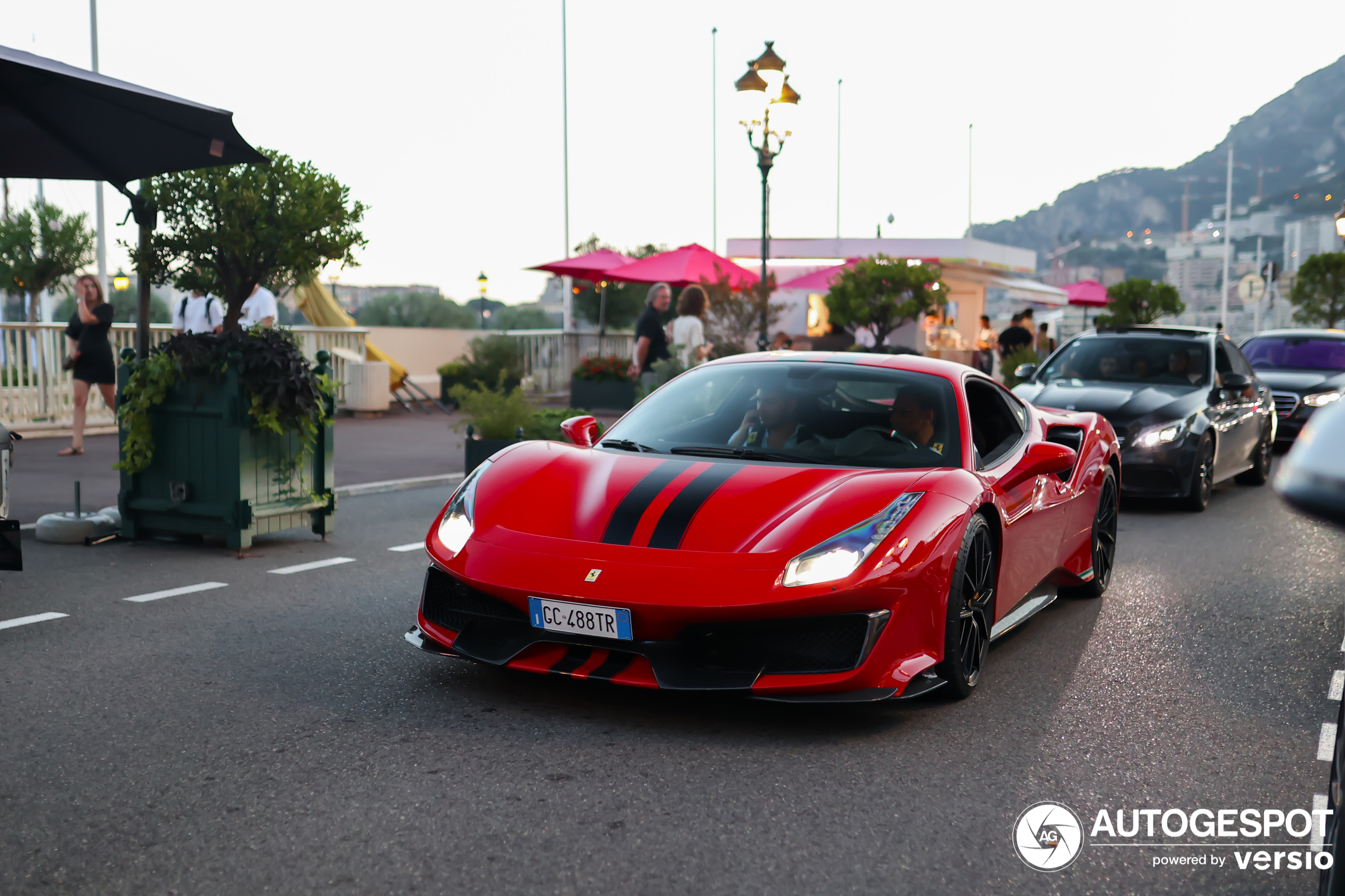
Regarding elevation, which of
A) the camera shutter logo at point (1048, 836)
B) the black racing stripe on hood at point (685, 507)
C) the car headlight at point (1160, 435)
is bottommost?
the camera shutter logo at point (1048, 836)

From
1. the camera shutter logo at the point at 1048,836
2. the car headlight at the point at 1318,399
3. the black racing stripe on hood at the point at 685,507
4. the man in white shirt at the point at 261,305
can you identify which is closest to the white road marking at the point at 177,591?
the black racing stripe on hood at the point at 685,507

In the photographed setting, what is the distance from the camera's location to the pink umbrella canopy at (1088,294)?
1513 inches

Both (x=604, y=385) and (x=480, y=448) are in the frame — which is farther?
(x=604, y=385)

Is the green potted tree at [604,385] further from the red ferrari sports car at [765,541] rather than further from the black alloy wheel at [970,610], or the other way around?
the black alloy wheel at [970,610]

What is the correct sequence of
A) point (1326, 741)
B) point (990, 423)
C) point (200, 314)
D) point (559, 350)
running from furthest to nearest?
1. point (559, 350)
2. point (200, 314)
3. point (990, 423)
4. point (1326, 741)

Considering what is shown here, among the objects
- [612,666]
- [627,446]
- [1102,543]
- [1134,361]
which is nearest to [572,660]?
[612,666]

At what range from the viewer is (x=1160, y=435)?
9.82 meters

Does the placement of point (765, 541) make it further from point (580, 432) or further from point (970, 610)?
point (580, 432)

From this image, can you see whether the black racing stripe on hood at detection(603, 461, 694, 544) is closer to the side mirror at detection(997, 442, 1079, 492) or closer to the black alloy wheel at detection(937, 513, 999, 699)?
the black alloy wheel at detection(937, 513, 999, 699)

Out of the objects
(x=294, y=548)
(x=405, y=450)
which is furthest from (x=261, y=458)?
(x=405, y=450)

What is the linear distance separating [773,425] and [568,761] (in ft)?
6.78

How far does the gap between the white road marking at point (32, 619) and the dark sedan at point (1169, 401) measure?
6500 millimetres

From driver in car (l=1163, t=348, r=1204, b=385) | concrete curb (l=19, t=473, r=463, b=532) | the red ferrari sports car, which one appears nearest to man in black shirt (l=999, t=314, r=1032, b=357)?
driver in car (l=1163, t=348, r=1204, b=385)
